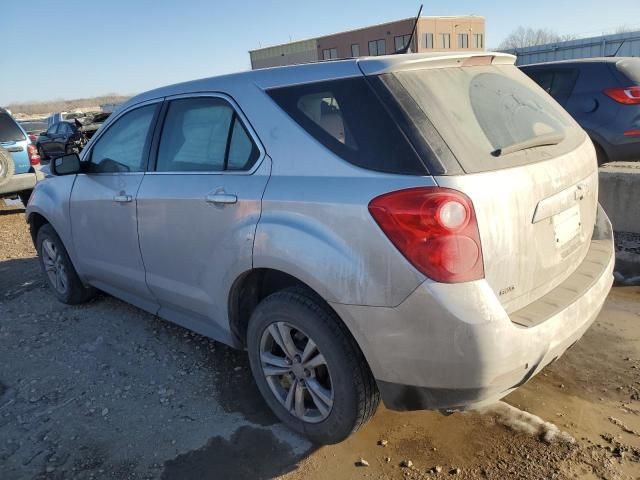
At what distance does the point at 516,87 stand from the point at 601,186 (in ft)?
10.3

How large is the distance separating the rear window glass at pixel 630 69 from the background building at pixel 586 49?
715 inches

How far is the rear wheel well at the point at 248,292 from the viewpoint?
272 centimetres

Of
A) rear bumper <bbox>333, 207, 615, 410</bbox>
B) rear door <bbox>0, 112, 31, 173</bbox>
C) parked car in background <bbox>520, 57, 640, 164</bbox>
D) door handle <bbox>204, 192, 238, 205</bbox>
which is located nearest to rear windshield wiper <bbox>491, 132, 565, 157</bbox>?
rear bumper <bbox>333, 207, 615, 410</bbox>

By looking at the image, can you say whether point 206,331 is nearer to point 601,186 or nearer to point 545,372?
point 545,372

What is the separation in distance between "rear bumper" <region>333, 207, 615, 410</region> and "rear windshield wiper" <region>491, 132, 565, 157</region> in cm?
58

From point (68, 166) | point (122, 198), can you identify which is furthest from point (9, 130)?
point (122, 198)

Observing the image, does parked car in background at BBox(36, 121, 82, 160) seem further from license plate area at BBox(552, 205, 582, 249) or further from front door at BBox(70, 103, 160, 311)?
license plate area at BBox(552, 205, 582, 249)

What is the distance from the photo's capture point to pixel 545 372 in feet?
10.4

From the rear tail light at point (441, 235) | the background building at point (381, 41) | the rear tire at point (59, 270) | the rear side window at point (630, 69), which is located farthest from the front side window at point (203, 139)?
the background building at point (381, 41)

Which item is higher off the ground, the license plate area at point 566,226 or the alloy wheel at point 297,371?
the license plate area at point 566,226

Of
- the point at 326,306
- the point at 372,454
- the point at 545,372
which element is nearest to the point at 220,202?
the point at 326,306

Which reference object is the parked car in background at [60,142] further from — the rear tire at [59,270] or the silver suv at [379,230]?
the silver suv at [379,230]

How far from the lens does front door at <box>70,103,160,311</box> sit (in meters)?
3.43

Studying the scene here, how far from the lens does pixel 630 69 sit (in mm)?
6496
